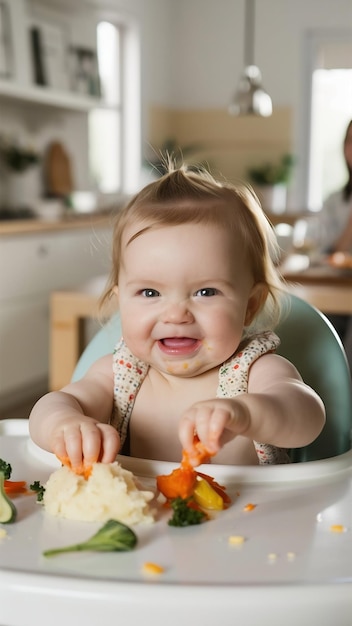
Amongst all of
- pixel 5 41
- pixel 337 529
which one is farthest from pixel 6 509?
pixel 5 41

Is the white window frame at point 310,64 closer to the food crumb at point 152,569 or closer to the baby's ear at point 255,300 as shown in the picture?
the baby's ear at point 255,300

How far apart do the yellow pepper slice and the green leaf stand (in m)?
0.12

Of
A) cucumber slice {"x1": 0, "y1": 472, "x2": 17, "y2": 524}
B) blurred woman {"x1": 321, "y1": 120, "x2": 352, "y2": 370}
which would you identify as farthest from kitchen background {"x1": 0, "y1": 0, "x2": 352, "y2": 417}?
cucumber slice {"x1": 0, "y1": 472, "x2": 17, "y2": 524}

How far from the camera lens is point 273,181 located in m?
7.16

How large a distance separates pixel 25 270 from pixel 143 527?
3764mm

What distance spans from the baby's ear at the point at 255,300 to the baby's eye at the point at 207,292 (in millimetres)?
112

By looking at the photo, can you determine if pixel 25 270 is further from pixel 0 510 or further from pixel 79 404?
pixel 0 510

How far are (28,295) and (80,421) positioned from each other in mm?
3676

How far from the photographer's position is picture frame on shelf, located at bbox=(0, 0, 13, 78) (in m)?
4.70

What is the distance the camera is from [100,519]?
28.8 inches

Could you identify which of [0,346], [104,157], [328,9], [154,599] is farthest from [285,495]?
[328,9]

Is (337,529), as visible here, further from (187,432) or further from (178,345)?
(178,345)

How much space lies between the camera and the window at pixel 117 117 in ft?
21.4

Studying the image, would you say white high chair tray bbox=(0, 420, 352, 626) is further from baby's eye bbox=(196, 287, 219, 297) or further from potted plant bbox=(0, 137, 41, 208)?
potted plant bbox=(0, 137, 41, 208)
